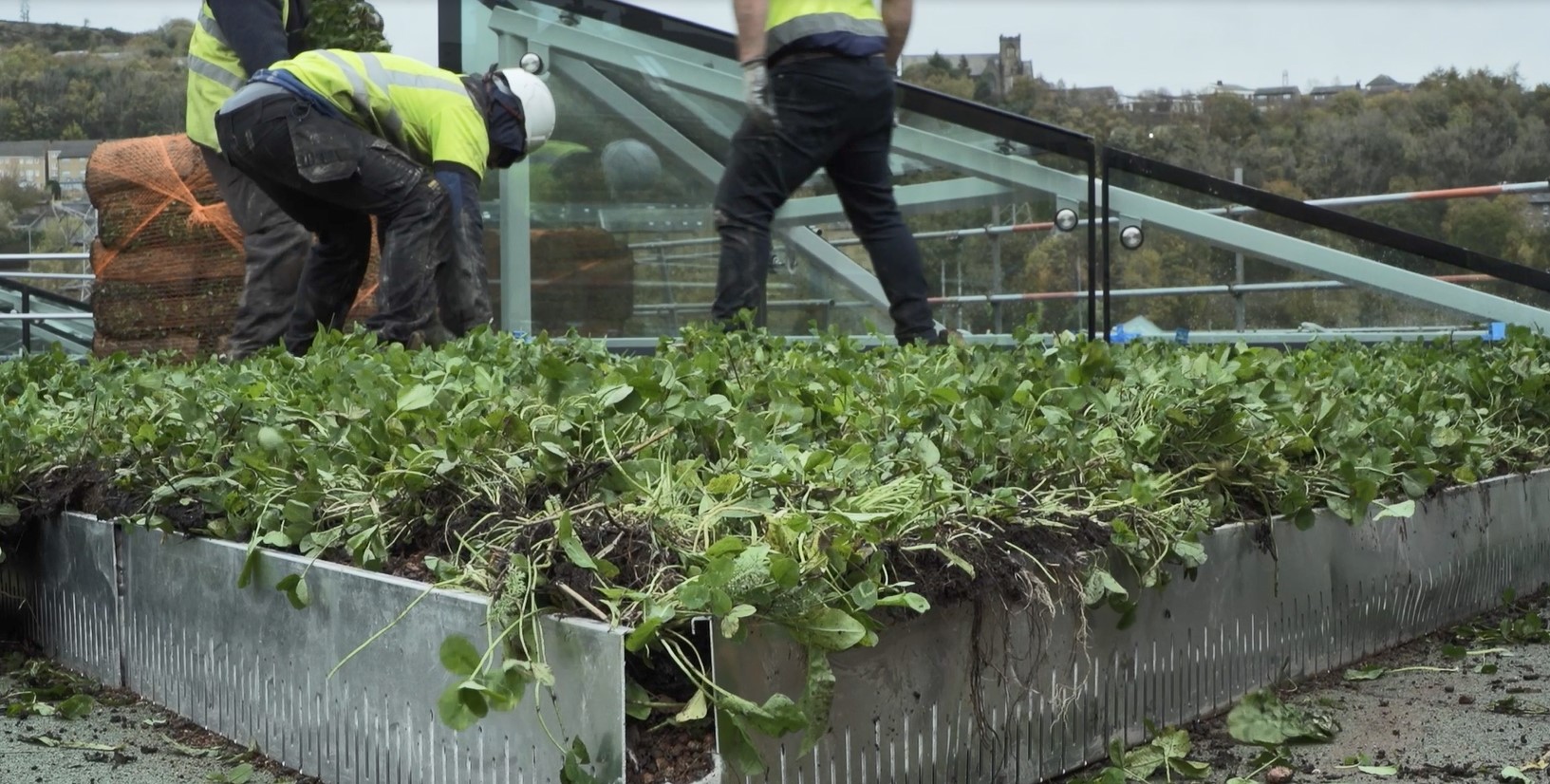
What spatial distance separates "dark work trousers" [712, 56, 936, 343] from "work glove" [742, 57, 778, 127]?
0.04m

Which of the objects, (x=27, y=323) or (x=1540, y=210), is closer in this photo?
(x=1540, y=210)

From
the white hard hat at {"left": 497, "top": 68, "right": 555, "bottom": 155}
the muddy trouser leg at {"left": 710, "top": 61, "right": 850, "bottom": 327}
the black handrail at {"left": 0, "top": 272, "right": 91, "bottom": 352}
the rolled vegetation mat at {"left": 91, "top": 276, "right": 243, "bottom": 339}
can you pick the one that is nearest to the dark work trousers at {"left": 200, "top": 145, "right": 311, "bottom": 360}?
the white hard hat at {"left": 497, "top": 68, "right": 555, "bottom": 155}

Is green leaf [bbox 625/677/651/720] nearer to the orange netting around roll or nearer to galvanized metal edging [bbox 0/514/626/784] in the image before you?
galvanized metal edging [bbox 0/514/626/784]

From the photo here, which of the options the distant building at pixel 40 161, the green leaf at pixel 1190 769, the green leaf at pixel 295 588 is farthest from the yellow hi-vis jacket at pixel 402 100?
the distant building at pixel 40 161

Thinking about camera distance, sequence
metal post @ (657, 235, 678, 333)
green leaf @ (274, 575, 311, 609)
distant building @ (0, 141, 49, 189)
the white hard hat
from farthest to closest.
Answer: distant building @ (0, 141, 49, 189), metal post @ (657, 235, 678, 333), the white hard hat, green leaf @ (274, 575, 311, 609)

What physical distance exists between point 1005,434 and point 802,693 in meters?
0.78

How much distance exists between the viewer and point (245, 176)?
5598mm

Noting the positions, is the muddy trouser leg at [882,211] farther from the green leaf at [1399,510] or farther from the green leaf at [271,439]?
the green leaf at [271,439]

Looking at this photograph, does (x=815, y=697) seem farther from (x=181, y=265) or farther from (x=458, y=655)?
(x=181, y=265)

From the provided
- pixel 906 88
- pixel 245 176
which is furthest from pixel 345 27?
pixel 906 88

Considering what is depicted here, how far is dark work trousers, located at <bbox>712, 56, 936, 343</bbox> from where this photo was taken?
16.8 feet

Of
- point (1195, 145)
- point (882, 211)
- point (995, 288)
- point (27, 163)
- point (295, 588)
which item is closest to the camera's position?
point (295, 588)

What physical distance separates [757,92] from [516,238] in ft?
7.81

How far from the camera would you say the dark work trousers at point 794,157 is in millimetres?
5105
